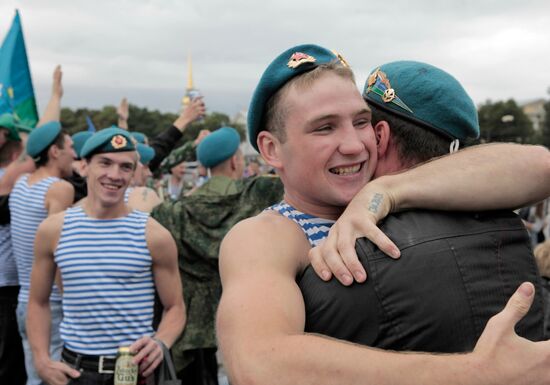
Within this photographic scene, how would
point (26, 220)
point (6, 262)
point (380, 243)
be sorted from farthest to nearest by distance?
point (6, 262) → point (26, 220) → point (380, 243)

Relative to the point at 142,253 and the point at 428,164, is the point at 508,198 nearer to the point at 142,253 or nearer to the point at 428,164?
the point at 428,164

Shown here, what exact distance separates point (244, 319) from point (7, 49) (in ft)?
26.2

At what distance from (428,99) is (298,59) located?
426mm

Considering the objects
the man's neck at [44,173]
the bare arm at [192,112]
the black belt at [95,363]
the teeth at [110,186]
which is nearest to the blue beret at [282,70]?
the teeth at [110,186]

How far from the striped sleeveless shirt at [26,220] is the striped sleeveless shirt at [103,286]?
4.50 ft

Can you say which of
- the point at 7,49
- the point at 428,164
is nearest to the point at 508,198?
the point at 428,164

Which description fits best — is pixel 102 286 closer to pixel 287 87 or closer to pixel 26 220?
pixel 26 220

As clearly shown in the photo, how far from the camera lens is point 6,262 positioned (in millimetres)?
5168

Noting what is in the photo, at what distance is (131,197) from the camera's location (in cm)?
531

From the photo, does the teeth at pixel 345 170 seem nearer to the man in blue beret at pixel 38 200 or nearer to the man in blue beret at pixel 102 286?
the man in blue beret at pixel 102 286

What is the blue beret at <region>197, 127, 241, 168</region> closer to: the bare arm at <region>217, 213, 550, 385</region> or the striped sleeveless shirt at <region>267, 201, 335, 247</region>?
the striped sleeveless shirt at <region>267, 201, 335, 247</region>

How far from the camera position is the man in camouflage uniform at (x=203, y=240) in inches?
196

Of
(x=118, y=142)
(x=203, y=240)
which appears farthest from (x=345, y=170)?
(x=203, y=240)

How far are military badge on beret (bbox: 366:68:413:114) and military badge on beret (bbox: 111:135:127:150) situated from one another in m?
2.47
